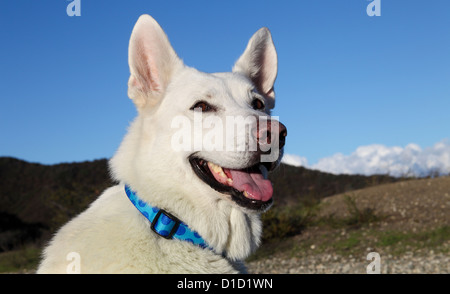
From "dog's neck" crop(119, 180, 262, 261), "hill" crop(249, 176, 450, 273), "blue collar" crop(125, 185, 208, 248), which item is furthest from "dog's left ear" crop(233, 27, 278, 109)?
"hill" crop(249, 176, 450, 273)

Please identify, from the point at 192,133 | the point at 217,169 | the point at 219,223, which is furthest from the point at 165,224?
the point at 192,133

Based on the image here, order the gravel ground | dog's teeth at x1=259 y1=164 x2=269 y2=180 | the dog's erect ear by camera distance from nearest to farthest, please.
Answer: dog's teeth at x1=259 y1=164 x2=269 y2=180 < the dog's erect ear < the gravel ground

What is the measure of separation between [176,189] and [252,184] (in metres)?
0.51

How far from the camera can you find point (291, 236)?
11609 mm

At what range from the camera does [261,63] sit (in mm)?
3848

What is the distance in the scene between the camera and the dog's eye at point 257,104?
333 centimetres

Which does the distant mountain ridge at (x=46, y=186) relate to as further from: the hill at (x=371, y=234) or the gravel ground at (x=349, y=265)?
the gravel ground at (x=349, y=265)

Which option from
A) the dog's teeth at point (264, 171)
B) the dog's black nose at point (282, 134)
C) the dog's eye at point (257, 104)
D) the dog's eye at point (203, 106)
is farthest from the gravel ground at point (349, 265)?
the dog's black nose at point (282, 134)

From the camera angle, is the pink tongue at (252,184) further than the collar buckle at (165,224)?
Yes

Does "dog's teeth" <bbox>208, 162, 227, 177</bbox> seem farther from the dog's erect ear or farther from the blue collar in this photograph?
the dog's erect ear

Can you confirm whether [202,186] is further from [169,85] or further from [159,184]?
[169,85]

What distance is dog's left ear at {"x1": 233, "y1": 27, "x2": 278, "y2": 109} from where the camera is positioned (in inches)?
145

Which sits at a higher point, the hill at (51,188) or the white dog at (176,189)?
the white dog at (176,189)

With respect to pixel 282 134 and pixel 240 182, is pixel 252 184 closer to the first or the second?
pixel 240 182
